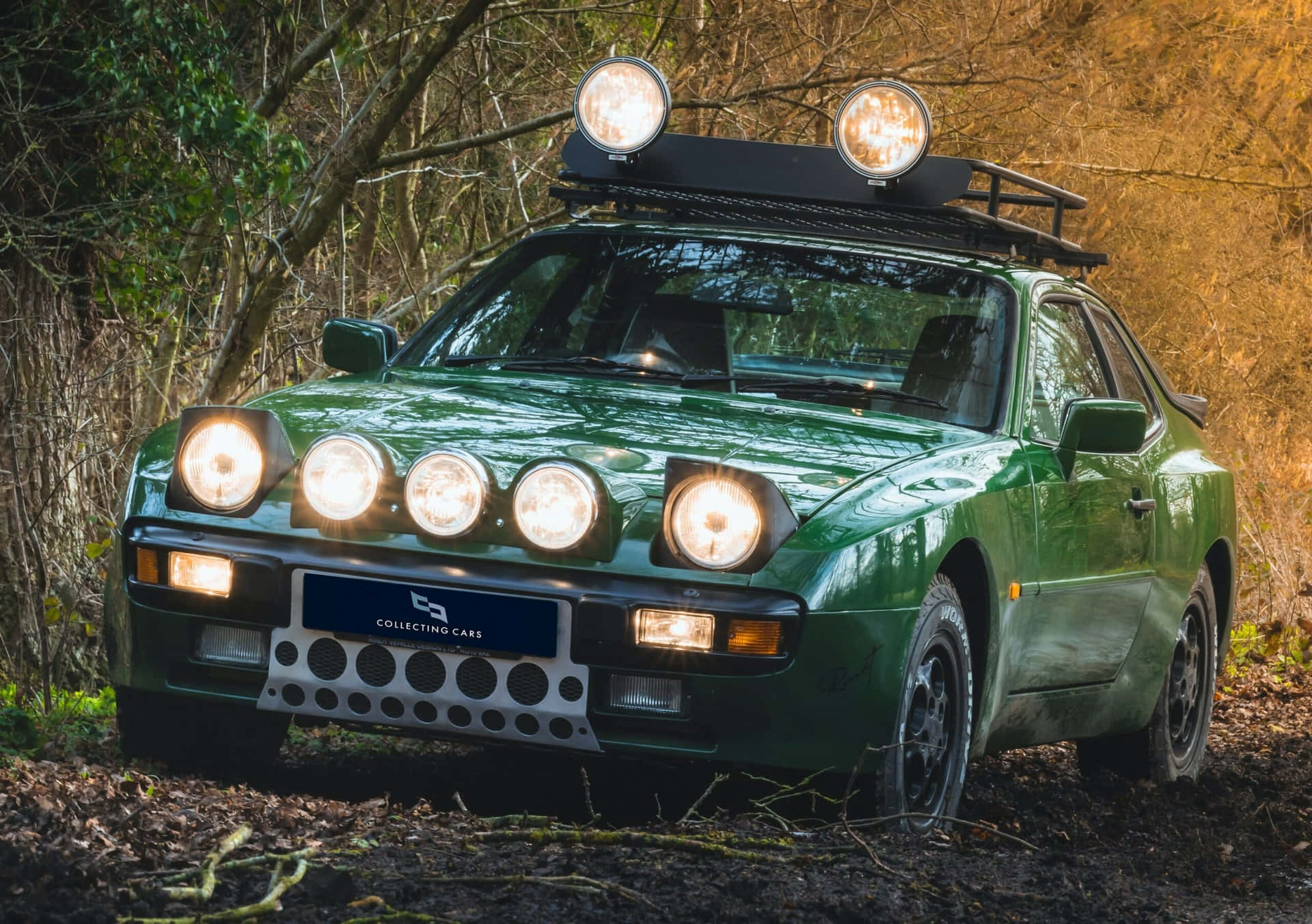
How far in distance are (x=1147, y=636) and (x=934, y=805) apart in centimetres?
180

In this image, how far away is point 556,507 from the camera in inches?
157

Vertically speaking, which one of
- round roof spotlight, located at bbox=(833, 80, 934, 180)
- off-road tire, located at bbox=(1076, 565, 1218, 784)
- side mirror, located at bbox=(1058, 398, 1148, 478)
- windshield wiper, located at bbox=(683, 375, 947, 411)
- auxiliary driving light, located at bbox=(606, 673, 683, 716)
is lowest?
off-road tire, located at bbox=(1076, 565, 1218, 784)

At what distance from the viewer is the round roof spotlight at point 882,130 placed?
5.58 metres

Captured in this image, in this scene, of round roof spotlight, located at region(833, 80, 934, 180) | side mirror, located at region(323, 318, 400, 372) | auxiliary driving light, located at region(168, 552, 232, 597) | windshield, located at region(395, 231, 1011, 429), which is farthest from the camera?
round roof spotlight, located at region(833, 80, 934, 180)

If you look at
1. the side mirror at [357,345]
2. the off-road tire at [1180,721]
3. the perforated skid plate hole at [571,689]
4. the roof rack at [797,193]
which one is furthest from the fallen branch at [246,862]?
the off-road tire at [1180,721]

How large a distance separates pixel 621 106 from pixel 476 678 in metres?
2.44

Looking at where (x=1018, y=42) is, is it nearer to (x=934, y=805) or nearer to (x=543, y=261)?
(x=543, y=261)

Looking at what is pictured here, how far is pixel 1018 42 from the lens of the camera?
11.0 meters

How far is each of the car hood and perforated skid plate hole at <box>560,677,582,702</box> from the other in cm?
44

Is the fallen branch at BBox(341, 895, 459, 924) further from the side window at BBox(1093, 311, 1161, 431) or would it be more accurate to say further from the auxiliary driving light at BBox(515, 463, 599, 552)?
the side window at BBox(1093, 311, 1161, 431)

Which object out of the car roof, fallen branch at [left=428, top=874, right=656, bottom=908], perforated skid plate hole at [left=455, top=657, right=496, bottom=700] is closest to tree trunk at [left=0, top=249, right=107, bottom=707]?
the car roof

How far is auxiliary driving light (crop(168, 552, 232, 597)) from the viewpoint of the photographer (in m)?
4.16

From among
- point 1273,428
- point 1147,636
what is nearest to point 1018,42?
point 1273,428

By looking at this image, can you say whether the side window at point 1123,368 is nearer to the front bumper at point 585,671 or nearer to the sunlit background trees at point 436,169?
the front bumper at point 585,671
